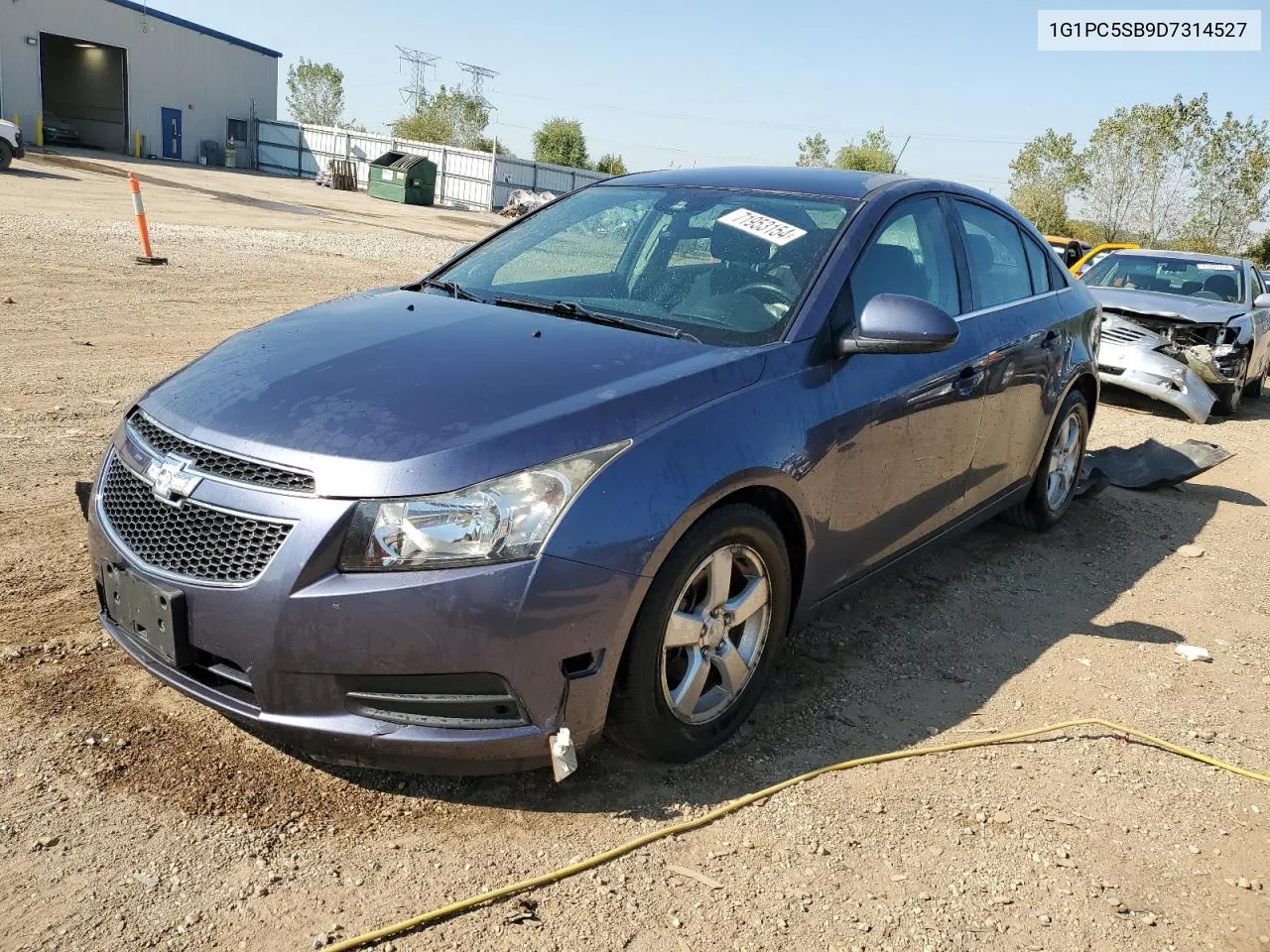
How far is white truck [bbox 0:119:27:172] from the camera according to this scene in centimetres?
2589

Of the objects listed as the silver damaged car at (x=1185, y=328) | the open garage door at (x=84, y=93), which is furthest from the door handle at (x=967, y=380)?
the open garage door at (x=84, y=93)

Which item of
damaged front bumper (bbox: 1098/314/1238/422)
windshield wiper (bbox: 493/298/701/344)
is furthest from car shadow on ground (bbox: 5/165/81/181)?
windshield wiper (bbox: 493/298/701/344)

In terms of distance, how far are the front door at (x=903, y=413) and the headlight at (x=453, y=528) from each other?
4.21 ft

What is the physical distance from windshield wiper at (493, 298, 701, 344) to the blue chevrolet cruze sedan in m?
0.02

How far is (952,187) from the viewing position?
184 inches

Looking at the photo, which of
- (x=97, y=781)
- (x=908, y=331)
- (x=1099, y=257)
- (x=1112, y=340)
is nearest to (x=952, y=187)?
(x=908, y=331)

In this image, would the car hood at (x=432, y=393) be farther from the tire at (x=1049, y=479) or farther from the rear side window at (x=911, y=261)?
the tire at (x=1049, y=479)

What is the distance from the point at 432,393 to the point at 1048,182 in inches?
1936

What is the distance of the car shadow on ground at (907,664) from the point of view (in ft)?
9.80

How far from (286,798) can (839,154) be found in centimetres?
6938

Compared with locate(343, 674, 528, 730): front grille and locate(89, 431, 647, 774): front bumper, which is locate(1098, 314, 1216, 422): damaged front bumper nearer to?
locate(89, 431, 647, 774): front bumper

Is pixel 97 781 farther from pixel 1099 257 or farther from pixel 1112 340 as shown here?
pixel 1099 257

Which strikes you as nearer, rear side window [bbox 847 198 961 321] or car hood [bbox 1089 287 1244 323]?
rear side window [bbox 847 198 961 321]

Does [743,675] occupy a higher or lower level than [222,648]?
lower
